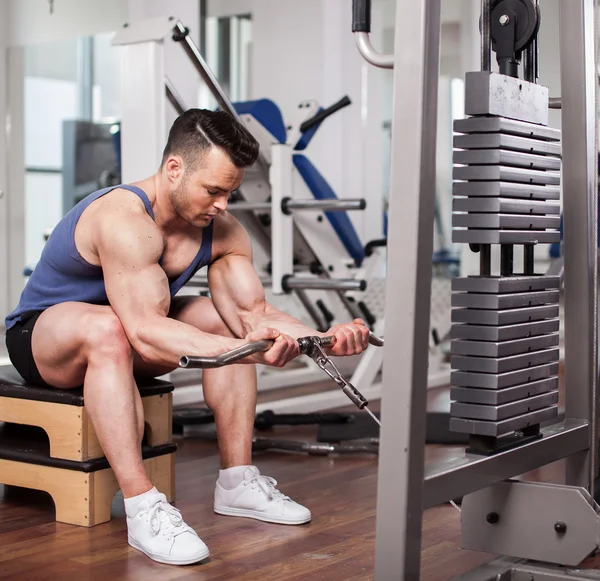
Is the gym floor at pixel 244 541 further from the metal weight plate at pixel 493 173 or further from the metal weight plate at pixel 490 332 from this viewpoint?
the metal weight plate at pixel 493 173

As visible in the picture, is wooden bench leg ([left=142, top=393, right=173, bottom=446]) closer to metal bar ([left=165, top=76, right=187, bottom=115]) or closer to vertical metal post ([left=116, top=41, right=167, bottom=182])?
vertical metal post ([left=116, top=41, right=167, bottom=182])

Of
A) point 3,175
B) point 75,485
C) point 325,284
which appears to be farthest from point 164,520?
point 3,175

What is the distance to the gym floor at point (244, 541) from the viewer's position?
196 cm

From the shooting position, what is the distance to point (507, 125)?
1.76 m

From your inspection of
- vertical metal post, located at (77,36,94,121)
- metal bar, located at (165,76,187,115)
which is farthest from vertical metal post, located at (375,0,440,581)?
vertical metal post, located at (77,36,94,121)

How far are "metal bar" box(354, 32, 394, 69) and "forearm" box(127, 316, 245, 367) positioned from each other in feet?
2.18

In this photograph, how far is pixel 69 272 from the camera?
92.4 inches

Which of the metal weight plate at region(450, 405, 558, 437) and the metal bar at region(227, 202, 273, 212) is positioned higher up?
the metal bar at region(227, 202, 273, 212)

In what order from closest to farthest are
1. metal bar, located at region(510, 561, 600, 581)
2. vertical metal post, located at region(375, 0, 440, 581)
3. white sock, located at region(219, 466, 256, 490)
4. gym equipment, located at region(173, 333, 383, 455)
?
vertical metal post, located at region(375, 0, 440, 581) < metal bar, located at region(510, 561, 600, 581) < white sock, located at region(219, 466, 256, 490) < gym equipment, located at region(173, 333, 383, 455)

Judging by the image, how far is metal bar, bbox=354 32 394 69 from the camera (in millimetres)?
1649

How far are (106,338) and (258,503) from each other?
0.59 metres

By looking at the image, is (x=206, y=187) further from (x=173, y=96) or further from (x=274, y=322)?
A: (x=173, y=96)

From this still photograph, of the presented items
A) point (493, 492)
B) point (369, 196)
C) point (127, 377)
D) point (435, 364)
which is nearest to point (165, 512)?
point (127, 377)

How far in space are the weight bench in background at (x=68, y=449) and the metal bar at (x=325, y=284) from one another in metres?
1.36
